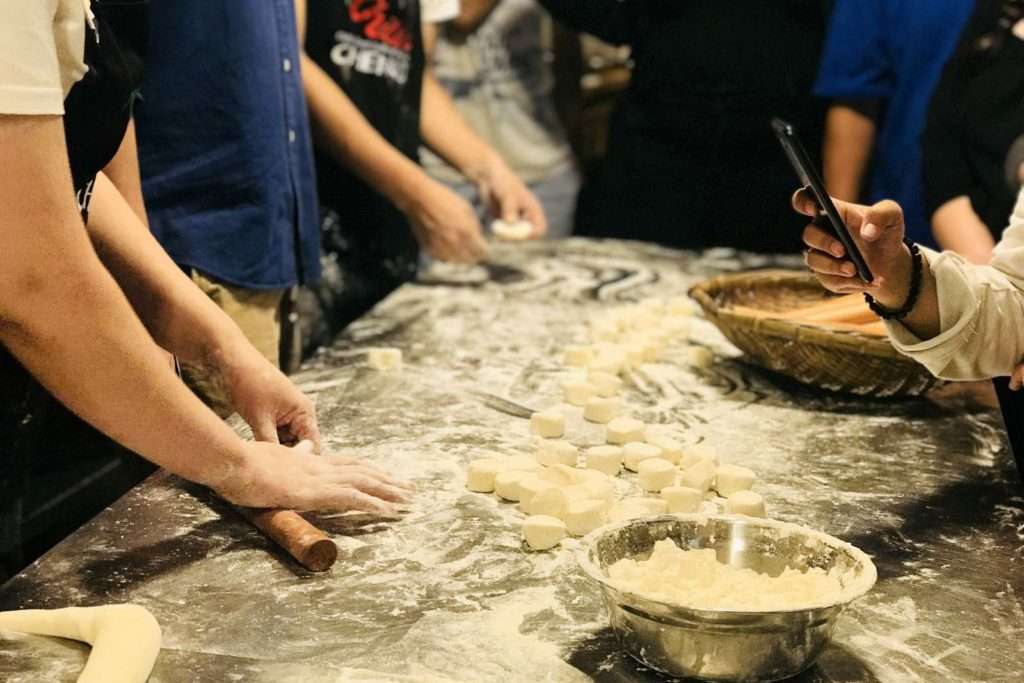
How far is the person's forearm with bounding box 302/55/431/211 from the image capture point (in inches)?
118

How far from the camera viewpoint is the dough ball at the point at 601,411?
2.06 m

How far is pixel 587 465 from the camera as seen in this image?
181cm

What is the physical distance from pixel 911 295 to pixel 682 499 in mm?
482

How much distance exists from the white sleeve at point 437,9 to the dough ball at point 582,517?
2.36 meters

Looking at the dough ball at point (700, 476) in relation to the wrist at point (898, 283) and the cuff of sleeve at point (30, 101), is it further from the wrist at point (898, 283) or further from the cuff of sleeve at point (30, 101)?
the cuff of sleeve at point (30, 101)

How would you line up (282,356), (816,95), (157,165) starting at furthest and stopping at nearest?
(816,95) → (282,356) → (157,165)

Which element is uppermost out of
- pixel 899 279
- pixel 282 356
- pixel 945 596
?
pixel 899 279

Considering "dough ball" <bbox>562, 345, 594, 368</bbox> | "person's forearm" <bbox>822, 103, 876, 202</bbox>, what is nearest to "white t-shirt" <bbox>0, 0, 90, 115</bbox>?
"dough ball" <bbox>562, 345, 594, 368</bbox>

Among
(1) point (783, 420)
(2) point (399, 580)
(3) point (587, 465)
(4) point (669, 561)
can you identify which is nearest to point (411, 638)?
(2) point (399, 580)

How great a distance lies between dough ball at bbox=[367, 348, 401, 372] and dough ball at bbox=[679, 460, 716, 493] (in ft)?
2.62

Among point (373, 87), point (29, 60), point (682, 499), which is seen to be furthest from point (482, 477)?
point (373, 87)

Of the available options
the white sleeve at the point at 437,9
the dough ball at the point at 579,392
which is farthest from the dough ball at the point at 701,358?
the white sleeve at the point at 437,9

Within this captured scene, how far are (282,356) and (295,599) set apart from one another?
4.96 feet

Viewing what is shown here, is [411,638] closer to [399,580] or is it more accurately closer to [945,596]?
[399,580]
